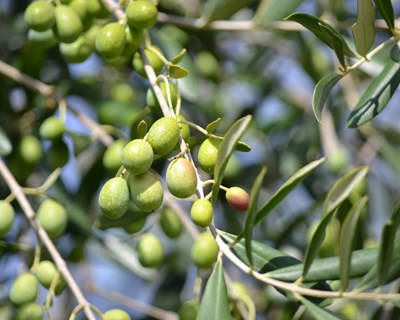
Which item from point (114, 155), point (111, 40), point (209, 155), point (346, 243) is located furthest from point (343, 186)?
point (114, 155)

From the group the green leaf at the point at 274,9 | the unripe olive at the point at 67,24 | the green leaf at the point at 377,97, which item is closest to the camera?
the green leaf at the point at 377,97

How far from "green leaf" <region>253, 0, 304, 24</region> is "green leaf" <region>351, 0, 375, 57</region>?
522 millimetres

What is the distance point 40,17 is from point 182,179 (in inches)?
21.1

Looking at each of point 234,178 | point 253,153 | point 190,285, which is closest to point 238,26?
point 234,178

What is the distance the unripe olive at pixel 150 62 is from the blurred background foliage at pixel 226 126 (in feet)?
0.62

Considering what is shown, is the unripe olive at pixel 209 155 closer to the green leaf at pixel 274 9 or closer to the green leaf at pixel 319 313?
the green leaf at pixel 319 313

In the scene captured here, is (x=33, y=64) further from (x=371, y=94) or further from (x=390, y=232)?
(x=390, y=232)

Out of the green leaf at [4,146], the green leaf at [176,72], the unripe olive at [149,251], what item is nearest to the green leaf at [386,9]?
the green leaf at [176,72]

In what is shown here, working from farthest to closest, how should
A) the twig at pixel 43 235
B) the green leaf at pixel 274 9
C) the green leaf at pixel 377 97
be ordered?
the green leaf at pixel 274 9 → the twig at pixel 43 235 → the green leaf at pixel 377 97

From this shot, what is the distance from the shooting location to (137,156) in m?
0.94

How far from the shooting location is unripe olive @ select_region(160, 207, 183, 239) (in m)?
1.52

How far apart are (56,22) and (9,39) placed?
0.52 m

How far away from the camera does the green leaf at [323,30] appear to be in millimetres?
Answer: 1023

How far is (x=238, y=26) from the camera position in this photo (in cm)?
167
